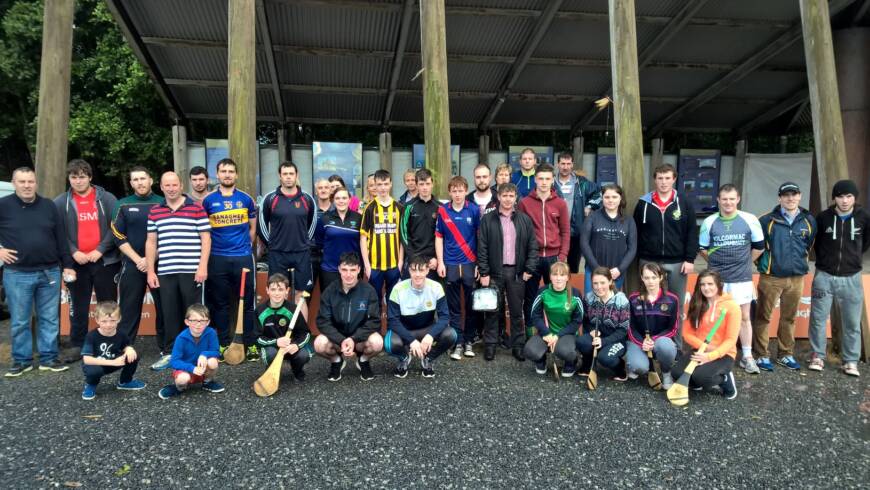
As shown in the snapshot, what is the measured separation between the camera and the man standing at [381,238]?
540 cm

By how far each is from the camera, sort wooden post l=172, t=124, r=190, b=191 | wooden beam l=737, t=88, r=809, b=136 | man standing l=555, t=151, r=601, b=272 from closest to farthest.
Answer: man standing l=555, t=151, r=601, b=272 < wooden post l=172, t=124, r=190, b=191 < wooden beam l=737, t=88, r=809, b=136

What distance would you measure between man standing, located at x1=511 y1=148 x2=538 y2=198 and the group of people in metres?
0.71

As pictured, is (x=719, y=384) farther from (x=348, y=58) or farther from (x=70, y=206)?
(x=348, y=58)

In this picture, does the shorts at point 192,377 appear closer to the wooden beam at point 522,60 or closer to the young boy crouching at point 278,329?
the young boy crouching at point 278,329

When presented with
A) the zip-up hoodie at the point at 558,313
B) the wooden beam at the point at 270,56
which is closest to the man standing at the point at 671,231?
the zip-up hoodie at the point at 558,313

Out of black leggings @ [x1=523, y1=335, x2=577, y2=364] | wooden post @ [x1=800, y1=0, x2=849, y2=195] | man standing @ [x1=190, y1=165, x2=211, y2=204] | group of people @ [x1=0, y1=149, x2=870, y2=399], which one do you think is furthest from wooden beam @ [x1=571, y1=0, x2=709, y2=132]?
man standing @ [x1=190, y1=165, x2=211, y2=204]

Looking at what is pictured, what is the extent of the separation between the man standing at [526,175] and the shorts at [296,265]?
2.70 m

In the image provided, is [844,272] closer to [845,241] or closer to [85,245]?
[845,241]

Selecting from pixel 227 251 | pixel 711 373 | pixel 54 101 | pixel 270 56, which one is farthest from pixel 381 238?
pixel 270 56

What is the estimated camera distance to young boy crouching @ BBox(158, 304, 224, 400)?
421 centimetres

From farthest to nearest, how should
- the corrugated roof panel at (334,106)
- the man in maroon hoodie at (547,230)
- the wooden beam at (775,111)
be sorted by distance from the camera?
1. the wooden beam at (775,111)
2. the corrugated roof panel at (334,106)
3. the man in maroon hoodie at (547,230)

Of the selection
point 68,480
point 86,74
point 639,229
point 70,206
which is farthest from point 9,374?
point 86,74

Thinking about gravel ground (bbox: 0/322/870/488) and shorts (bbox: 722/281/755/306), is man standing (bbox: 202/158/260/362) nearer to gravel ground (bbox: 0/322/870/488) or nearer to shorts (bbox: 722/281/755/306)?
gravel ground (bbox: 0/322/870/488)

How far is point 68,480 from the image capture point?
9.55 feet
